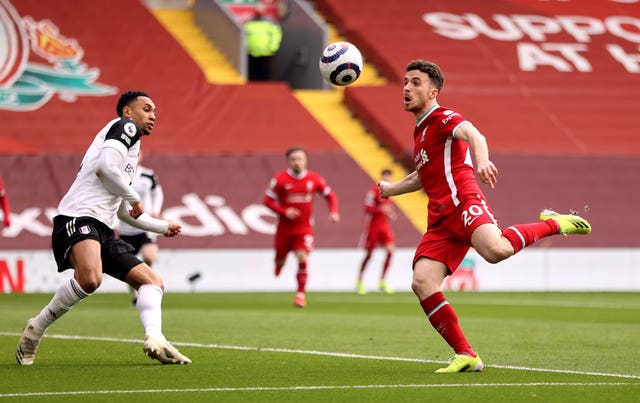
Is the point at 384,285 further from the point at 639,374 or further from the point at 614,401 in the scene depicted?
the point at 614,401

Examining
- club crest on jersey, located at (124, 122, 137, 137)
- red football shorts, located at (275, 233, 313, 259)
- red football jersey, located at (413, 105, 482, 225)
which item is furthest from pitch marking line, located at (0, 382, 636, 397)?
red football shorts, located at (275, 233, 313, 259)

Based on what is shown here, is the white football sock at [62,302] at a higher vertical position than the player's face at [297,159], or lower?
higher

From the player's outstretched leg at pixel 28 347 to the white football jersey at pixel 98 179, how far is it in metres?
0.99

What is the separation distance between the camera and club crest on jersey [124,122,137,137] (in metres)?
9.37

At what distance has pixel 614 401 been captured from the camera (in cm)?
712

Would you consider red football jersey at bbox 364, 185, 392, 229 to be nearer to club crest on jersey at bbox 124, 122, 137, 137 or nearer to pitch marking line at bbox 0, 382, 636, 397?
club crest on jersey at bbox 124, 122, 137, 137

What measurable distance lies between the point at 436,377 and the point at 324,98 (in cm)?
2461

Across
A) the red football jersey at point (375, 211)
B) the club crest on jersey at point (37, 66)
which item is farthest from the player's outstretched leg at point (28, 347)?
the club crest on jersey at point (37, 66)

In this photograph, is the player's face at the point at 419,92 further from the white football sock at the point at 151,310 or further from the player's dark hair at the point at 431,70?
the white football sock at the point at 151,310

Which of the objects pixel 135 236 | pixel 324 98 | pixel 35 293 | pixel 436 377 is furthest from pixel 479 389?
pixel 324 98

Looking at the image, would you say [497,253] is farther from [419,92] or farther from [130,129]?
[130,129]

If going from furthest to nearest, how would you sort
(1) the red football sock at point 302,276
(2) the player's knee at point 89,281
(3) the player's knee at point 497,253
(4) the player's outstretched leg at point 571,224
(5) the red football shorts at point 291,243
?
(5) the red football shorts at point 291,243
(1) the red football sock at point 302,276
(2) the player's knee at point 89,281
(4) the player's outstretched leg at point 571,224
(3) the player's knee at point 497,253

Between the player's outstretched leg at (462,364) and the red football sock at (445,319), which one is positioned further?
the red football sock at (445,319)

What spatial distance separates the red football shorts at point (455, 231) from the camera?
28.8ft
